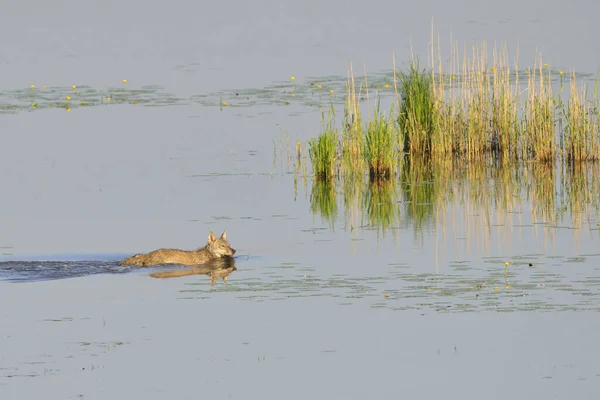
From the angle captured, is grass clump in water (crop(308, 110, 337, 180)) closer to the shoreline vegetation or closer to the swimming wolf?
the shoreline vegetation

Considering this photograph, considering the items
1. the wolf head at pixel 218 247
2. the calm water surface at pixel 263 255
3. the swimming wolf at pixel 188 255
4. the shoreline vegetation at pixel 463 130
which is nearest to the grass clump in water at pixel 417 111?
the shoreline vegetation at pixel 463 130

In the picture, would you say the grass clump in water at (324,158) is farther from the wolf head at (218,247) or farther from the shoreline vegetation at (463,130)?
the wolf head at (218,247)

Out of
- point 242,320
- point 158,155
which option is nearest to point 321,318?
point 242,320

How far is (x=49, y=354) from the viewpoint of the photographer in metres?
11.7

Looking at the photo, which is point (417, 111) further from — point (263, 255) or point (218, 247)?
point (218, 247)

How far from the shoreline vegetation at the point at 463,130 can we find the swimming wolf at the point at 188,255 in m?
5.63

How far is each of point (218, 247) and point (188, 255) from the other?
39 cm

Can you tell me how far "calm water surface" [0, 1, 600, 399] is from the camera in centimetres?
1112

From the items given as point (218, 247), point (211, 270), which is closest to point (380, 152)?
point (218, 247)

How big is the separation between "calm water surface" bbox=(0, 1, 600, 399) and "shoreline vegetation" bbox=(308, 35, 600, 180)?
25.0 inches

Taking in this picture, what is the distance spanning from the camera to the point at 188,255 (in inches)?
645

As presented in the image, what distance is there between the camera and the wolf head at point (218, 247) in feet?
54.1

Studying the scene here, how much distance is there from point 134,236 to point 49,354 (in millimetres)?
6508

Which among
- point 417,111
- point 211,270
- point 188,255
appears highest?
point 417,111
